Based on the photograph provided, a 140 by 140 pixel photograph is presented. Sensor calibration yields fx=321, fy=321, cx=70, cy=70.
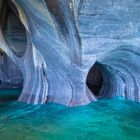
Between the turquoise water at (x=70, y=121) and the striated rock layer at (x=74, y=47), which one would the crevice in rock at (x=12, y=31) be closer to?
the striated rock layer at (x=74, y=47)

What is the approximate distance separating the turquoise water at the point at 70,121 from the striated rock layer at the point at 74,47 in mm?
428

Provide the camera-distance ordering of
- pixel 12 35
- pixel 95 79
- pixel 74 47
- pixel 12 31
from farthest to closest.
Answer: pixel 95 79, pixel 12 31, pixel 12 35, pixel 74 47

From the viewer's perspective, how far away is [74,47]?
6.52 m

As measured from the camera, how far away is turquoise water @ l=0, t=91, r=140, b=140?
5.67 m

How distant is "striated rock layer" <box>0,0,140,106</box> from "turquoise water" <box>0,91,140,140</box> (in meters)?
0.43

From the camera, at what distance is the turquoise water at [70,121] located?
223 inches

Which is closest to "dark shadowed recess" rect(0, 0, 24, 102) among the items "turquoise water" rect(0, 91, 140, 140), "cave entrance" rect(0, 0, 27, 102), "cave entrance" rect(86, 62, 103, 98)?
"cave entrance" rect(0, 0, 27, 102)

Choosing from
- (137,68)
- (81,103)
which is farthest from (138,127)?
(137,68)

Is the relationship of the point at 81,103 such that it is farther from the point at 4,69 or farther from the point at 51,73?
the point at 4,69

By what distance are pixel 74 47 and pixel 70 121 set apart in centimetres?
151

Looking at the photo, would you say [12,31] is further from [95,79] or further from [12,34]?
[95,79]

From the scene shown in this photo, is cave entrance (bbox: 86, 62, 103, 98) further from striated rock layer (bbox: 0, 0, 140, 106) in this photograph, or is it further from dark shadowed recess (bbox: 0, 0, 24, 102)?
dark shadowed recess (bbox: 0, 0, 24, 102)

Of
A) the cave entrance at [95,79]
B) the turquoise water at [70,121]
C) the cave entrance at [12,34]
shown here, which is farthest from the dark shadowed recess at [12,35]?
the cave entrance at [95,79]

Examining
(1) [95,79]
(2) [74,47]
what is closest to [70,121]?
(2) [74,47]
